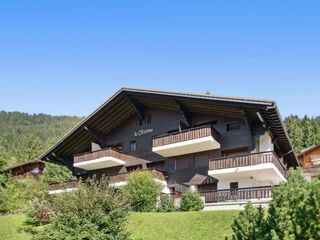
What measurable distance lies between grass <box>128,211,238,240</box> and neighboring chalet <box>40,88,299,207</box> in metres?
3.25

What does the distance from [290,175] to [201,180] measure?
16.4 m

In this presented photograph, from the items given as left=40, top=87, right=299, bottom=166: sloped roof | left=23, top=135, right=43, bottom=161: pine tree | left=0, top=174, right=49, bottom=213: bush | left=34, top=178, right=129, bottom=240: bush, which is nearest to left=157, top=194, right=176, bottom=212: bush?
left=40, top=87, right=299, bottom=166: sloped roof

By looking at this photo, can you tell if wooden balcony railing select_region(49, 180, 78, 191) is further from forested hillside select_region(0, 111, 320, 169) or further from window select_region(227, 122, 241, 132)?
window select_region(227, 122, 241, 132)

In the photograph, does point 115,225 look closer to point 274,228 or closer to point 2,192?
point 274,228

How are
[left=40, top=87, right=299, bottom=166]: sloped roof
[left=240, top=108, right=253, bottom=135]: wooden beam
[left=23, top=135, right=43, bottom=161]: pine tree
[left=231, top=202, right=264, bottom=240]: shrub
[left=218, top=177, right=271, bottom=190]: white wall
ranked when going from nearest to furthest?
[left=231, top=202, right=264, bottom=240]: shrub
[left=40, top=87, right=299, bottom=166]: sloped roof
[left=240, top=108, right=253, bottom=135]: wooden beam
[left=218, top=177, right=271, bottom=190]: white wall
[left=23, top=135, right=43, bottom=161]: pine tree

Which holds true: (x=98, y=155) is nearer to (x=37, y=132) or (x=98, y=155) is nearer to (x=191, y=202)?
(x=191, y=202)

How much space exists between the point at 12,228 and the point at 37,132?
114m

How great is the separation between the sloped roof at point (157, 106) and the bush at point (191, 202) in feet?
18.5

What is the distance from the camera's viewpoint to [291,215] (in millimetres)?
9648

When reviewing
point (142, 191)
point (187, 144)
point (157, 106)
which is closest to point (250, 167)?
point (187, 144)

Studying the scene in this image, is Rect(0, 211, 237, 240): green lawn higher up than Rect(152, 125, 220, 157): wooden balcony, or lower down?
lower down

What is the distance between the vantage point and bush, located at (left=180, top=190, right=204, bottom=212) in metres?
22.7

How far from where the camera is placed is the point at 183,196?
2319cm

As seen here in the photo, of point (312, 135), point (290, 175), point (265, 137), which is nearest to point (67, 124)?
point (312, 135)
